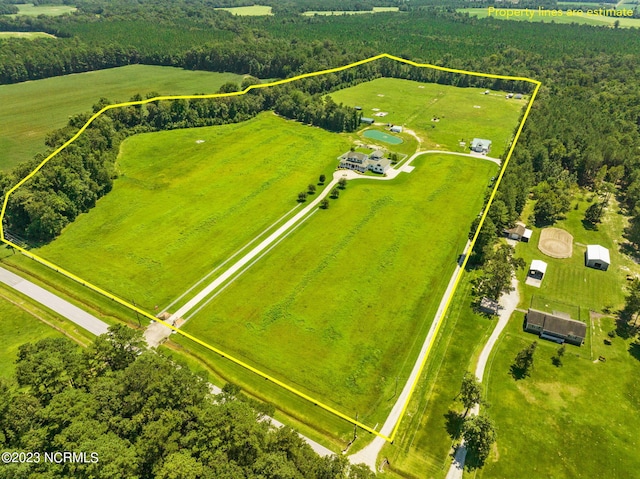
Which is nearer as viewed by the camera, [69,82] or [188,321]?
[188,321]

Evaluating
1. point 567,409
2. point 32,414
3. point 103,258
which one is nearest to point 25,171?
point 103,258

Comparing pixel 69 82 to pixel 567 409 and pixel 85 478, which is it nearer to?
pixel 85 478

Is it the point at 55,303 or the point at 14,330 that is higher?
the point at 55,303

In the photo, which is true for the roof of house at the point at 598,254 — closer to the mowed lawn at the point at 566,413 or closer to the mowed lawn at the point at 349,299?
the mowed lawn at the point at 566,413

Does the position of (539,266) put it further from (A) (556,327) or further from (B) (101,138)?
(B) (101,138)

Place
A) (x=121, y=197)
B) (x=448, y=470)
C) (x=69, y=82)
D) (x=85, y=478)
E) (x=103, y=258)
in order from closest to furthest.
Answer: (x=85, y=478) → (x=448, y=470) → (x=103, y=258) → (x=121, y=197) → (x=69, y=82)

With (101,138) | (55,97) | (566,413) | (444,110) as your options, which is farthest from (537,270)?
(55,97)
